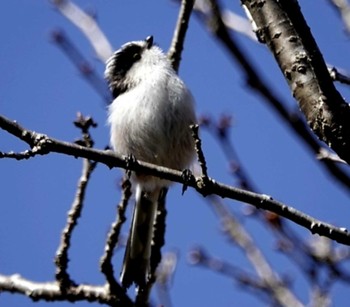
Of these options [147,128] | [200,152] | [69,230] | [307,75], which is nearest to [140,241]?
[147,128]

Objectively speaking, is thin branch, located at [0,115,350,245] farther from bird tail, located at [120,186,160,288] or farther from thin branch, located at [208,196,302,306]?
bird tail, located at [120,186,160,288]

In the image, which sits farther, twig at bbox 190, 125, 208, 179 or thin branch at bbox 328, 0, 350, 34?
thin branch at bbox 328, 0, 350, 34

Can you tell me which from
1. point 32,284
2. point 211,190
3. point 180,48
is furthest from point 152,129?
point 211,190

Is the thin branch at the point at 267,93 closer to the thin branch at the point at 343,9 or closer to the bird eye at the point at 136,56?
the thin branch at the point at 343,9

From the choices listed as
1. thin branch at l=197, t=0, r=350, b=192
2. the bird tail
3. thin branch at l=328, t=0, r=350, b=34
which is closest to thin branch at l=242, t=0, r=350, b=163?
thin branch at l=197, t=0, r=350, b=192

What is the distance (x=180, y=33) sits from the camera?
3080 millimetres

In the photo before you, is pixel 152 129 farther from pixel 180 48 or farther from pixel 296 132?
pixel 296 132

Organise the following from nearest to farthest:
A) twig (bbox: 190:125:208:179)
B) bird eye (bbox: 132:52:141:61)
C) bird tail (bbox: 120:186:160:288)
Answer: twig (bbox: 190:125:208:179), bird tail (bbox: 120:186:160:288), bird eye (bbox: 132:52:141:61)

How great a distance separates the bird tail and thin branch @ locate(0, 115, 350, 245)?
130 cm

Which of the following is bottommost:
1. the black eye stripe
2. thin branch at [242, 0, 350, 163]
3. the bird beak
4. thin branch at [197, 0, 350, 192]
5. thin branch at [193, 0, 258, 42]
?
thin branch at [197, 0, 350, 192]

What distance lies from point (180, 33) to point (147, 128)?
57cm

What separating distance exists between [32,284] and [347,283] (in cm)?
144

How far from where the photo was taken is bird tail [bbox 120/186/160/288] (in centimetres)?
310

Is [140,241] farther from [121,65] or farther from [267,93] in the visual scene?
[267,93]
